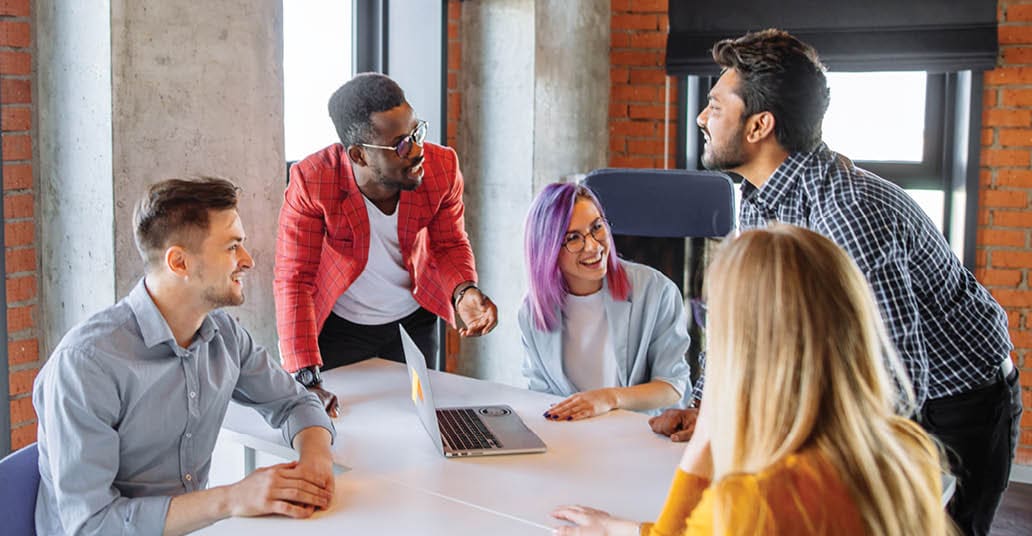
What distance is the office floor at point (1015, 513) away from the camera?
3.81m

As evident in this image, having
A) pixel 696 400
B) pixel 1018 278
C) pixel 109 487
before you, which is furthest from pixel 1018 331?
pixel 109 487

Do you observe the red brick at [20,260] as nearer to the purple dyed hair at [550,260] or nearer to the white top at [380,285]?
the white top at [380,285]

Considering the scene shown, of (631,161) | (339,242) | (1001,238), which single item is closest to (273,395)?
(339,242)

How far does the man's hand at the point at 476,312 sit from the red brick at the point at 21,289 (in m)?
1.13

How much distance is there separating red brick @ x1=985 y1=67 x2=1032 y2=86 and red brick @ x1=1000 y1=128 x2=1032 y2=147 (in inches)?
7.3

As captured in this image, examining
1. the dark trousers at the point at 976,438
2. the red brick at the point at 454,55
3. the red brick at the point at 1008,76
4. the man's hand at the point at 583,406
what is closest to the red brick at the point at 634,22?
the red brick at the point at 454,55

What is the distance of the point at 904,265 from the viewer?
2.17 m

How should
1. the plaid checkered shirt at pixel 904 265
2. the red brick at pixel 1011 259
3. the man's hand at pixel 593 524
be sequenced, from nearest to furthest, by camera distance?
the man's hand at pixel 593 524, the plaid checkered shirt at pixel 904 265, the red brick at pixel 1011 259

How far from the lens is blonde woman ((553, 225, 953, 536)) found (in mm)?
1332

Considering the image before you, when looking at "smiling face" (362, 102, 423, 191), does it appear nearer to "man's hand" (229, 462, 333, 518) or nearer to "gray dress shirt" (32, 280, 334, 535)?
"gray dress shirt" (32, 280, 334, 535)

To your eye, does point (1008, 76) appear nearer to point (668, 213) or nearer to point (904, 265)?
point (668, 213)

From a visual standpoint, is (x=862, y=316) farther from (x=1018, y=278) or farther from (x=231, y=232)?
(x=1018, y=278)

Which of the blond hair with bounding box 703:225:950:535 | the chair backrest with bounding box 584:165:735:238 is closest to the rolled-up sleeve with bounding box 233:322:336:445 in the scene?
the blond hair with bounding box 703:225:950:535

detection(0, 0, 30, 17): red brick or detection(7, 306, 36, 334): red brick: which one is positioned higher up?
detection(0, 0, 30, 17): red brick
